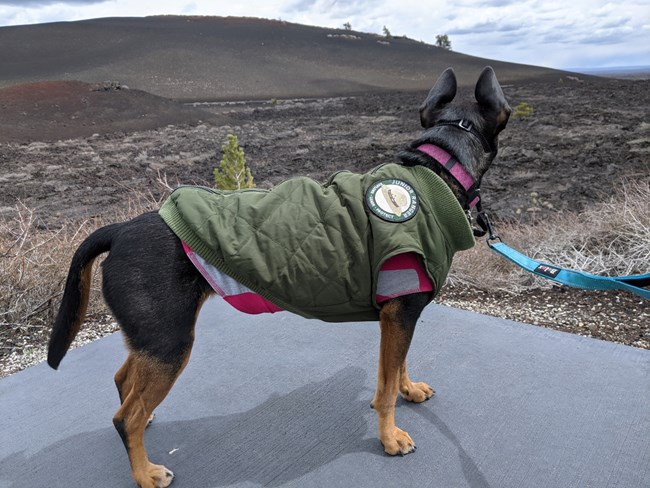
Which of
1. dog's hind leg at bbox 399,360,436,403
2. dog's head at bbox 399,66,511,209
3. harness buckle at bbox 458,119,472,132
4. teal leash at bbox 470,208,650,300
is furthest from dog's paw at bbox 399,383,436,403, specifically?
harness buckle at bbox 458,119,472,132

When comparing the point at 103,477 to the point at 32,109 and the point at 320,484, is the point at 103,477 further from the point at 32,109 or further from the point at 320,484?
the point at 32,109

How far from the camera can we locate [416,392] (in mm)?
3146

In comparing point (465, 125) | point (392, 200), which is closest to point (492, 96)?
point (465, 125)

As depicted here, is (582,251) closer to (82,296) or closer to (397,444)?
(397,444)

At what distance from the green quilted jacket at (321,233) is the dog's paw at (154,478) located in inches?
36.9

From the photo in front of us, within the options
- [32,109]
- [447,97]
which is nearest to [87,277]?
[447,97]

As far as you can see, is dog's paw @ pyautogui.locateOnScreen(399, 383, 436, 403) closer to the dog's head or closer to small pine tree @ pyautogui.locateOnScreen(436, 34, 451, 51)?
the dog's head

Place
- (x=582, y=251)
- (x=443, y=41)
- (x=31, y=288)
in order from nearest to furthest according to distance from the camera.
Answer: (x=31, y=288) → (x=582, y=251) → (x=443, y=41)

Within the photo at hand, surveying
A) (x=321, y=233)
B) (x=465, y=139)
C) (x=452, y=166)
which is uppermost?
(x=465, y=139)

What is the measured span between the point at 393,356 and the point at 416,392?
1.94 ft

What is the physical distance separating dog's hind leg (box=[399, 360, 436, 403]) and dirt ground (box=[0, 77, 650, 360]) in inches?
65.3

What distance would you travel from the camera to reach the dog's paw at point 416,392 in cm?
315

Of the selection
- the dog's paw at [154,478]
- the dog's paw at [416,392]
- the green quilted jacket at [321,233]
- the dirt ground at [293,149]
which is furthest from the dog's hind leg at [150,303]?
the dirt ground at [293,149]

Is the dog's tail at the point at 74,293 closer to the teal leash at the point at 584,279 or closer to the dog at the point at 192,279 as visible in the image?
the dog at the point at 192,279
